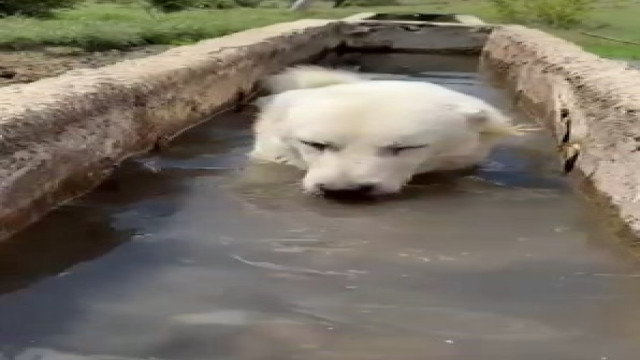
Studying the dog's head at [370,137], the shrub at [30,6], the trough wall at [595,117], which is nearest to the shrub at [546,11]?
the shrub at [30,6]

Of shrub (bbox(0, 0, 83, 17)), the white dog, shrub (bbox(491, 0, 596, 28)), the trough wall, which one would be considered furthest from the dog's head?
shrub (bbox(491, 0, 596, 28))

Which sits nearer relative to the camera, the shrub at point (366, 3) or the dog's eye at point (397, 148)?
the dog's eye at point (397, 148)

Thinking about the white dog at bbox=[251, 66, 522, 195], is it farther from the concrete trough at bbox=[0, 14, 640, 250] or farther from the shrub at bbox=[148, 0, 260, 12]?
the shrub at bbox=[148, 0, 260, 12]

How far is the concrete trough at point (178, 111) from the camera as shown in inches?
85.0

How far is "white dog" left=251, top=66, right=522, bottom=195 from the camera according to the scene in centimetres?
244

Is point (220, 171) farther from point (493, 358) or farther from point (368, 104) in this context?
point (493, 358)

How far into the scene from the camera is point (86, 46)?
5.93 metres

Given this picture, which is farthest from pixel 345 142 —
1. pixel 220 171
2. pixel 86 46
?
pixel 86 46

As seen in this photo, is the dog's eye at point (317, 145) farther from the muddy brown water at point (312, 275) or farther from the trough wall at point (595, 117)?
the trough wall at point (595, 117)

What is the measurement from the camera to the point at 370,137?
251 cm

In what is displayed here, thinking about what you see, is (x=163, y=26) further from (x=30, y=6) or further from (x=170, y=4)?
(x=170, y=4)

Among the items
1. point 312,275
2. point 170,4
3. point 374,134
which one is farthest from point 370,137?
point 170,4

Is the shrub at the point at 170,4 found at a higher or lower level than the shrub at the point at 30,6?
lower

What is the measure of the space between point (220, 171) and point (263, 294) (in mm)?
1148
